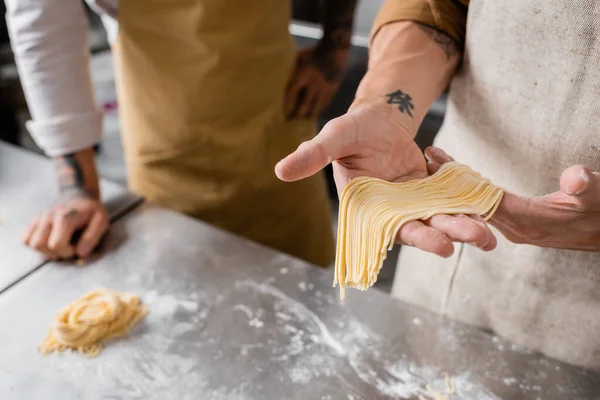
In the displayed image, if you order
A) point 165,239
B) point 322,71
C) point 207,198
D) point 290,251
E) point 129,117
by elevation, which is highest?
point 322,71

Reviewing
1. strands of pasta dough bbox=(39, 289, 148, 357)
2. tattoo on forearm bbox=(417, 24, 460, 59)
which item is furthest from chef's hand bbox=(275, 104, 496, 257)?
strands of pasta dough bbox=(39, 289, 148, 357)

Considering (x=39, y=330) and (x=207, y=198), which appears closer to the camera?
(x=39, y=330)

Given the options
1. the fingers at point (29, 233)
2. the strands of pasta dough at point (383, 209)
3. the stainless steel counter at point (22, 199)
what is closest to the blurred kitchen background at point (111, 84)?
the stainless steel counter at point (22, 199)

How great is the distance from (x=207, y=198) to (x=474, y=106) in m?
0.90

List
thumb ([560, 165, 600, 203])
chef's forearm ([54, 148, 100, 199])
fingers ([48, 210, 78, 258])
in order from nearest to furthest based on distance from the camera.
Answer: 1. thumb ([560, 165, 600, 203])
2. fingers ([48, 210, 78, 258])
3. chef's forearm ([54, 148, 100, 199])

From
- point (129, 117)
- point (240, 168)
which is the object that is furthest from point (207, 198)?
point (129, 117)

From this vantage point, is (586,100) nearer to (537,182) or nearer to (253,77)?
(537,182)

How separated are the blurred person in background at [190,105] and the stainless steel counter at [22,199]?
5cm

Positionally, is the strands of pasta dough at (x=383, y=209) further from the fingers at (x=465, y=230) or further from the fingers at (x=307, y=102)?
the fingers at (x=307, y=102)

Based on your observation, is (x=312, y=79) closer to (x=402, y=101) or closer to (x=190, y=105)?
(x=190, y=105)

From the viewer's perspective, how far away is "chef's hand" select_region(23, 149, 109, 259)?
1.25 m

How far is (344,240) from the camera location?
0.81 meters

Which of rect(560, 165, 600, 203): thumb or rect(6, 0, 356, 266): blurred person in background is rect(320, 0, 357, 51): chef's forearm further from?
rect(560, 165, 600, 203): thumb

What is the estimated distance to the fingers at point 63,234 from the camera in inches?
48.6
